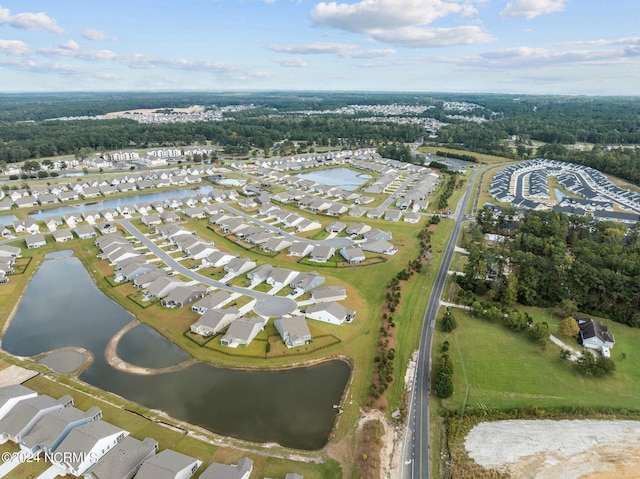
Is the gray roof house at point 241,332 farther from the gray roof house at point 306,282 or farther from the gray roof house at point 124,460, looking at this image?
the gray roof house at point 124,460

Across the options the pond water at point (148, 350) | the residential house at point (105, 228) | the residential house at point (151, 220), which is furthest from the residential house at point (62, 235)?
the pond water at point (148, 350)

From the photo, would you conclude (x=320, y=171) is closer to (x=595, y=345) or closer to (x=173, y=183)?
(x=173, y=183)

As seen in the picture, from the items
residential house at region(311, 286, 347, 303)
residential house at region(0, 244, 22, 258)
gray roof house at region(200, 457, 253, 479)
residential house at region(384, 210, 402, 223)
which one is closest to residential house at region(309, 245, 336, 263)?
residential house at region(311, 286, 347, 303)

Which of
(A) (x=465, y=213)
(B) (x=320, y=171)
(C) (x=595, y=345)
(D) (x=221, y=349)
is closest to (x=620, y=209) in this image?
(A) (x=465, y=213)

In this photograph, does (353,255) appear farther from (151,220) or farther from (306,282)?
(151,220)

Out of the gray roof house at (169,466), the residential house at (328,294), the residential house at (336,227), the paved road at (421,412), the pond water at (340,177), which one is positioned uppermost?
the pond water at (340,177)

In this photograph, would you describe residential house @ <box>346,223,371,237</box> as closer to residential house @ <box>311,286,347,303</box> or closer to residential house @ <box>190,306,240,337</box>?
residential house @ <box>311,286,347,303</box>

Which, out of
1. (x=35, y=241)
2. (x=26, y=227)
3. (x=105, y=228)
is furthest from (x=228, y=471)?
(x=26, y=227)
